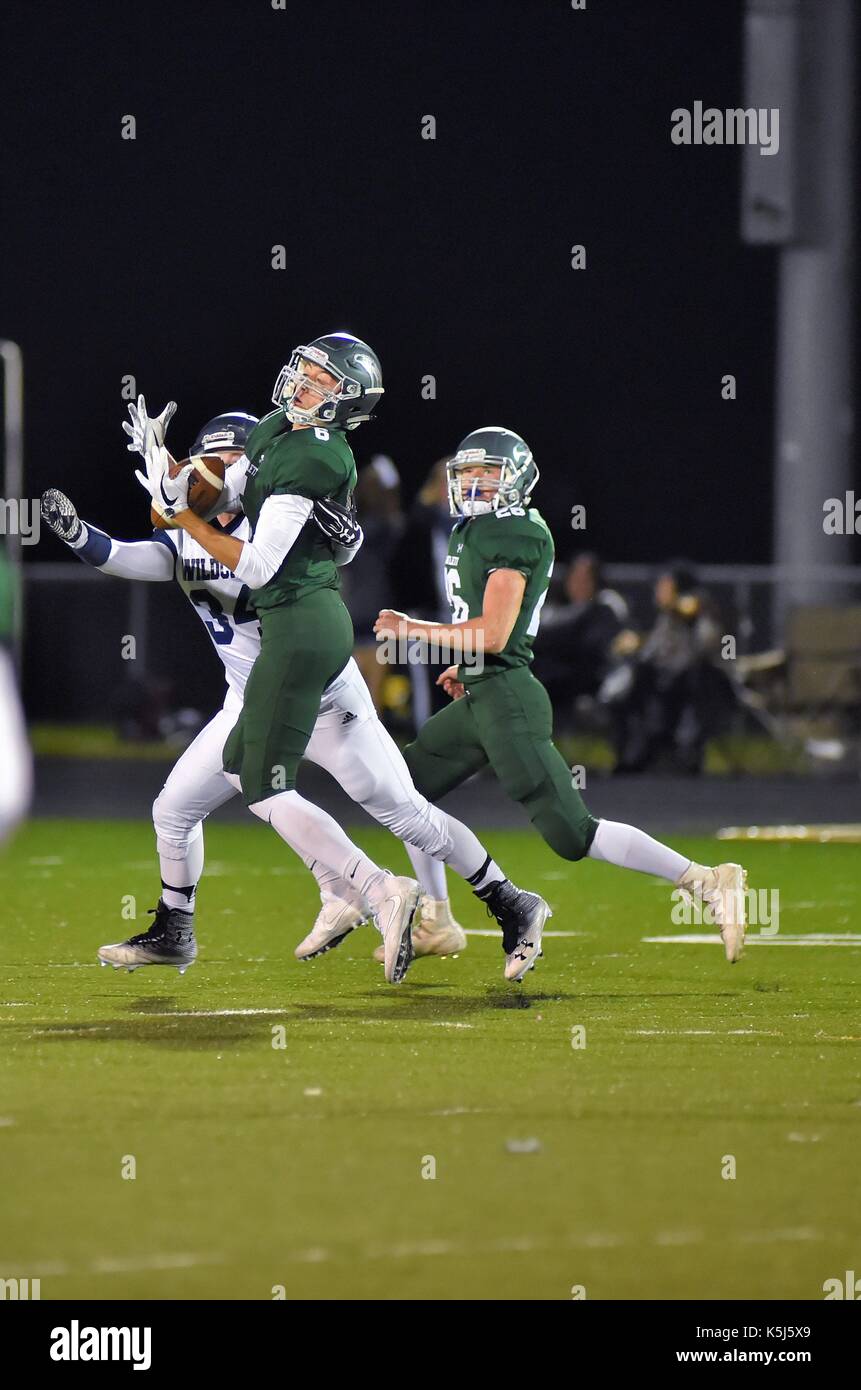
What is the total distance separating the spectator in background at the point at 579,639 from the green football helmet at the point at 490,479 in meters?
Answer: 11.0

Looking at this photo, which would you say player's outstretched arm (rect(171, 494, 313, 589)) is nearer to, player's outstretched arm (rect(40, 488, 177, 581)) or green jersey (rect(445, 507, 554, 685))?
player's outstretched arm (rect(40, 488, 177, 581))

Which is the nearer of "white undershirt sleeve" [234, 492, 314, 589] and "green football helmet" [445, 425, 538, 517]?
"white undershirt sleeve" [234, 492, 314, 589]

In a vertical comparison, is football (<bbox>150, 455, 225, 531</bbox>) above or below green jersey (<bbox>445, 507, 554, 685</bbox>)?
above

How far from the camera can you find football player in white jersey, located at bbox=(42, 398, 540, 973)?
31.4ft

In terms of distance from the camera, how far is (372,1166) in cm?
658

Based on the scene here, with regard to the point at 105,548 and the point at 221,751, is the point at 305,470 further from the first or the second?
the point at 221,751

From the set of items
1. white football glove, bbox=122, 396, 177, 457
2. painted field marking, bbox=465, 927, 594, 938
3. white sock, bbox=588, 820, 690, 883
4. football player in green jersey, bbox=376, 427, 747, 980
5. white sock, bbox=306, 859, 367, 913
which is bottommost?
painted field marking, bbox=465, 927, 594, 938

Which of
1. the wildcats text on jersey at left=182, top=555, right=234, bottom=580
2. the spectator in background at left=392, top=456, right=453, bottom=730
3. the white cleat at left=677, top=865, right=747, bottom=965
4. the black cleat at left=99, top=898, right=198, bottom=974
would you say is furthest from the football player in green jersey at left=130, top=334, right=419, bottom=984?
the spectator in background at left=392, top=456, right=453, bottom=730

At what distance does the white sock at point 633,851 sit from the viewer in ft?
31.0

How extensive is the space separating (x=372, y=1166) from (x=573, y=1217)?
70 centimetres

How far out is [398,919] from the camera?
909 centimetres

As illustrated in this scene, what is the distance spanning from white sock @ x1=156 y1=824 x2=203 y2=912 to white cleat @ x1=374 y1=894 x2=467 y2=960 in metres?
0.95

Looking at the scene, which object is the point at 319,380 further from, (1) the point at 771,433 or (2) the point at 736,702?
(1) the point at 771,433

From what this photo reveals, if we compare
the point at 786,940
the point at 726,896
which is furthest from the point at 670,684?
the point at 726,896
